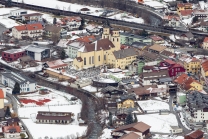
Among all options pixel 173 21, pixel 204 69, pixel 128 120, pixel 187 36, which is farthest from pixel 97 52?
pixel 173 21

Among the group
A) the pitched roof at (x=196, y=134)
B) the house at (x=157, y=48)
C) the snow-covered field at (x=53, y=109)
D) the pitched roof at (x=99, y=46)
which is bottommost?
the snow-covered field at (x=53, y=109)

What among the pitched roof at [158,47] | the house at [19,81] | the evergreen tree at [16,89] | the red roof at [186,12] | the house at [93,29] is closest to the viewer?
the evergreen tree at [16,89]

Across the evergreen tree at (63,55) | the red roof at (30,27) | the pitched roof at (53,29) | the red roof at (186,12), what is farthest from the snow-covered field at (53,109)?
the red roof at (186,12)

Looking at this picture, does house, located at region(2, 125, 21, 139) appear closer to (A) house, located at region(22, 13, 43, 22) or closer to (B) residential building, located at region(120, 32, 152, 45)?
(B) residential building, located at region(120, 32, 152, 45)

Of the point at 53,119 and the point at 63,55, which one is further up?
the point at 63,55

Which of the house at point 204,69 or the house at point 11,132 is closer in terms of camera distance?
the house at point 11,132

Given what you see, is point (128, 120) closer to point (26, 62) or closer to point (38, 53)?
point (26, 62)

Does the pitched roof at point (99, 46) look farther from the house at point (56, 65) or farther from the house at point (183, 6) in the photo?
the house at point (183, 6)
